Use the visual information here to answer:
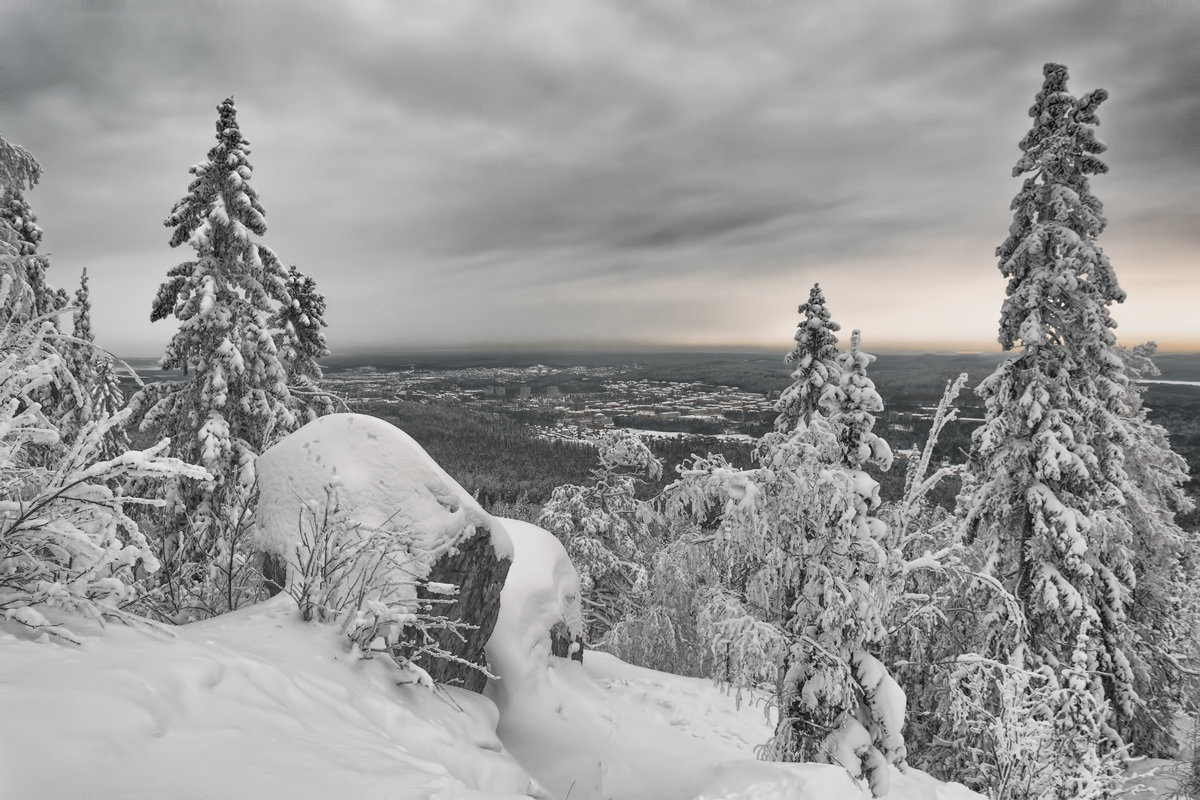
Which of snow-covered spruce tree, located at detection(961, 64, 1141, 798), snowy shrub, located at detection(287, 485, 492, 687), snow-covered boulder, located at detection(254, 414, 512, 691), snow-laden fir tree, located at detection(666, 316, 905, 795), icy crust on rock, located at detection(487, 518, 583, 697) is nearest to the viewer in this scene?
snowy shrub, located at detection(287, 485, 492, 687)

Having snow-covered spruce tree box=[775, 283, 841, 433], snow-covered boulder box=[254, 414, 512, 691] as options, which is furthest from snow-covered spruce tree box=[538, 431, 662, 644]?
snow-covered boulder box=[254, 414, 512, 691]

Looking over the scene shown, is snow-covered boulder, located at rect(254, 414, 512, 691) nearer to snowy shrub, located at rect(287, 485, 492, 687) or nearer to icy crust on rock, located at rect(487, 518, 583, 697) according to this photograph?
snowy shrub, located at rect(287, 485, 492, 687)

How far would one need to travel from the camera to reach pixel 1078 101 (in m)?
12.0

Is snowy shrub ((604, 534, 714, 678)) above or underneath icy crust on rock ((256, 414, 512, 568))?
underneath

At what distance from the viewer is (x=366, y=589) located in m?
4.77

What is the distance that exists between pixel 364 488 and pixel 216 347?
8521 mm

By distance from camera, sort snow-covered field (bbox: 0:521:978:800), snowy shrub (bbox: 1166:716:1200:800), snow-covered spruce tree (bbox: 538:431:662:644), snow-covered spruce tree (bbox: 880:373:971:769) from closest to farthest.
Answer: snow-covered field (bbox: 0:521:978:800) → snow-covered spruce tree (bbox: 880:373:971:769) → snowy shrub (bbox: 1166:716:1200:800) → snow-covered spruce tree (bbox: 538:431:662:644)

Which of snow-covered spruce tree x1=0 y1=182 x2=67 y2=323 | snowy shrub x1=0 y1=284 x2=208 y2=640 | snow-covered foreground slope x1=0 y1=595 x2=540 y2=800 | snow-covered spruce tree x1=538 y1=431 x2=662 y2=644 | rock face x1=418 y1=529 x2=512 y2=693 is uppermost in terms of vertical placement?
snow-covered spruce tree x1=0 y1=182 x2=67 y2=323

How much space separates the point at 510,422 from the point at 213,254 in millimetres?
160115

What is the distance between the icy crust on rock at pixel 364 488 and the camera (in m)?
5.79

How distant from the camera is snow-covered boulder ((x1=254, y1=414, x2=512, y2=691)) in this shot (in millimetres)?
5656

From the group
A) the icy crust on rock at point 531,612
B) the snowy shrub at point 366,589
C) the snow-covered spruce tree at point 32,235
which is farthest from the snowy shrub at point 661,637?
the snow-covered spruce tree at point 32,235

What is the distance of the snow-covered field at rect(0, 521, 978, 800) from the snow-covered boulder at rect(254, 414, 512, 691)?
30.2 inches

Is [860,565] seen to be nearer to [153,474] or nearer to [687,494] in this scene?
[687,494]
